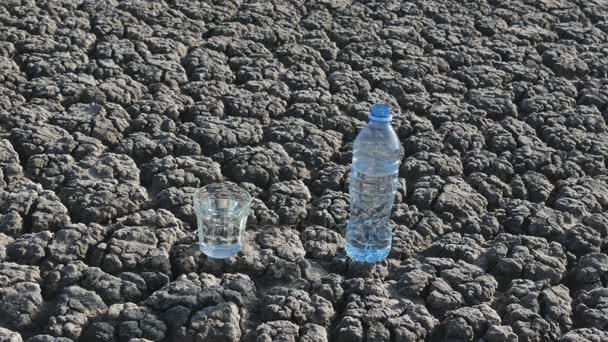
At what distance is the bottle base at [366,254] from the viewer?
10.6 ft

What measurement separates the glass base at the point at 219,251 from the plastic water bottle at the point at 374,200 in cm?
38

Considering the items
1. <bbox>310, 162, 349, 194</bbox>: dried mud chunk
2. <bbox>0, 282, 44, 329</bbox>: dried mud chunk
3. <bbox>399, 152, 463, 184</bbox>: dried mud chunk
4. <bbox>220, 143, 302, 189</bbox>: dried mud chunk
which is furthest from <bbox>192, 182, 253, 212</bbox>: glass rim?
<bbox>399, 152, 463, 184</bbox>: dried mud chunk

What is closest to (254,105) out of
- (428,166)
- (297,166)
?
(297,166)

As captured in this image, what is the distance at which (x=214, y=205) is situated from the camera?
330 cm

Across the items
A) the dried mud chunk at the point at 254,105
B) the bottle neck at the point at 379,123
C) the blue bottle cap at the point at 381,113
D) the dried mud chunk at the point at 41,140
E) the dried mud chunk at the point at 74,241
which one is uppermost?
the blue bottle cap at the point at 381,113

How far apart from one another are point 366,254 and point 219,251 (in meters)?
0.48

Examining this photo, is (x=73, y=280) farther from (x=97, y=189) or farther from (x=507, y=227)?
(x=507, y=227)

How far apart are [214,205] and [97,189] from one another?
0.46m

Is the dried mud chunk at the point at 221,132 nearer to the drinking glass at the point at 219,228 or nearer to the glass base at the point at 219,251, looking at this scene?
the drinking glass at the point at 219,228

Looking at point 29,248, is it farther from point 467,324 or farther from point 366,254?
point 467,324

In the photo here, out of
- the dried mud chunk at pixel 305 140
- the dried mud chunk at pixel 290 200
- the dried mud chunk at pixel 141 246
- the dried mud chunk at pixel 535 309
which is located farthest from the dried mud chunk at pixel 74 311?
the dried mud chunk at pixel 535 309

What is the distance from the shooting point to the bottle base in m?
3.23

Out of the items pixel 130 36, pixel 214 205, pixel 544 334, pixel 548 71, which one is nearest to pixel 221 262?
pixel 214 205

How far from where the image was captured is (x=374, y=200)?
3.29m
